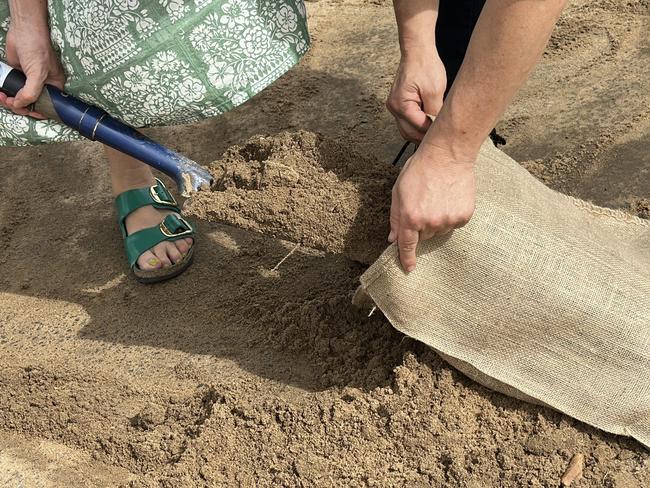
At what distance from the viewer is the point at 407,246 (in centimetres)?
144

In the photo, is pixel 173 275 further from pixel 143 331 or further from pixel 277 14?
pixel 277 14

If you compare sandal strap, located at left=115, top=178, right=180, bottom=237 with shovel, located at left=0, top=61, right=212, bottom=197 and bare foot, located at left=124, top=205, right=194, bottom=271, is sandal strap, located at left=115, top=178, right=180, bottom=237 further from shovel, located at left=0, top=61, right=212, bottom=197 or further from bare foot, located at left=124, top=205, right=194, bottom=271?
shovel, located at left=0, top=61, right=212, bottom=197

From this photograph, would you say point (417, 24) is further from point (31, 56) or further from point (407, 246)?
point (31, 56)

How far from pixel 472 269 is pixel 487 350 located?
0.19m

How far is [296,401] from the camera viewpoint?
67.6 inches

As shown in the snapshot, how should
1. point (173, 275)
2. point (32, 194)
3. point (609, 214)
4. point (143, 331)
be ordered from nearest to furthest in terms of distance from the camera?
point (609, 214) → point (143, 331) → point (173, 275) → point (32, 194)

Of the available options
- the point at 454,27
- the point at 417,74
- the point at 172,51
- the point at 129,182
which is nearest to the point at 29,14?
the point at 172,51

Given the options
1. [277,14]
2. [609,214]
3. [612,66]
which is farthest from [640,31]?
[277,14]

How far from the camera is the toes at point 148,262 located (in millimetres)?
2203

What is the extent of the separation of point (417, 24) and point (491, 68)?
44 cm

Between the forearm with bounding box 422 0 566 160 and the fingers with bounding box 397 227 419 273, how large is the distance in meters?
0.18

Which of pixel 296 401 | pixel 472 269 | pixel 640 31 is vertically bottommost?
pixel 296 401

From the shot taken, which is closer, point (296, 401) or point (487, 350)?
point (487, 350)

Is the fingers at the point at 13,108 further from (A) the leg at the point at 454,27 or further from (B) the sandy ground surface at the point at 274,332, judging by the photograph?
(A) the leg at the point at 454,27
